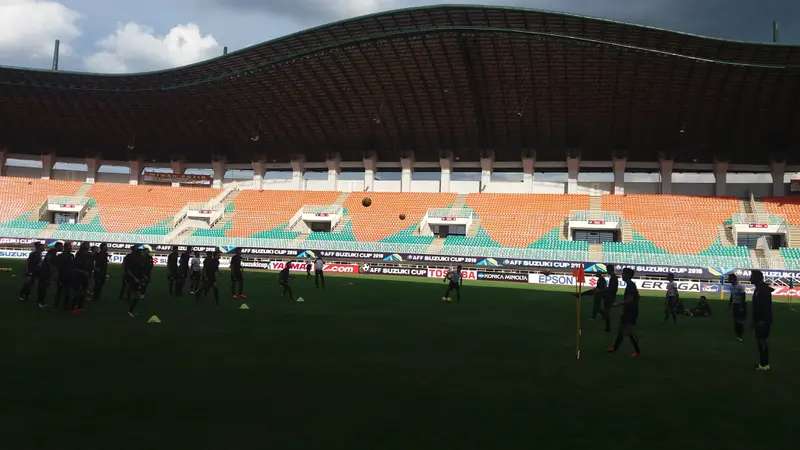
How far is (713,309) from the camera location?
24.7 m

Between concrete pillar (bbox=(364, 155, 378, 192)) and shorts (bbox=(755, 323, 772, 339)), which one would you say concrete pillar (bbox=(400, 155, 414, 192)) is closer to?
concrete pillar (bbox=(364, 155, 378, 192))

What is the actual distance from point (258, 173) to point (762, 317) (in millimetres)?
61279

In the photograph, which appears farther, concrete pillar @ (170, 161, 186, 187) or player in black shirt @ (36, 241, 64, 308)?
concrete pillar @ (170, 161, 186, 187)

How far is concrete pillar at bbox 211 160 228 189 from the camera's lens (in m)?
67.2

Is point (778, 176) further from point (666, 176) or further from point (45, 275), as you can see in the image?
point (45, 275)

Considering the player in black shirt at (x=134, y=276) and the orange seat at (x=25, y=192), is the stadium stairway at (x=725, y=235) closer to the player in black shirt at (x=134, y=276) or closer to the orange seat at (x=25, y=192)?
Result: the player in black shirt at (x=134, y=276)

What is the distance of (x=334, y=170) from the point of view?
209ft

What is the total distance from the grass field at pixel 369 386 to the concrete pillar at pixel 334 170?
48.4 m

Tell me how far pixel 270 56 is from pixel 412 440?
4972 cm

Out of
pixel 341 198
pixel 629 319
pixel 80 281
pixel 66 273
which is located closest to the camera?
pixel 629 319

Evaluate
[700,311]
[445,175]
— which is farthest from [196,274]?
[445,175]

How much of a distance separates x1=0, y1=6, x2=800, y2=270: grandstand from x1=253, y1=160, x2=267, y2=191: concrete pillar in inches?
5.1

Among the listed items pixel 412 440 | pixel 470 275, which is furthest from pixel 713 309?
pixel 412 440

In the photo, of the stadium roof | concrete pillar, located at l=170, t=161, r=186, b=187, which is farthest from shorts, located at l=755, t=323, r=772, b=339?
concrete pillar, located at l=170, t=161, r=186, b=187
